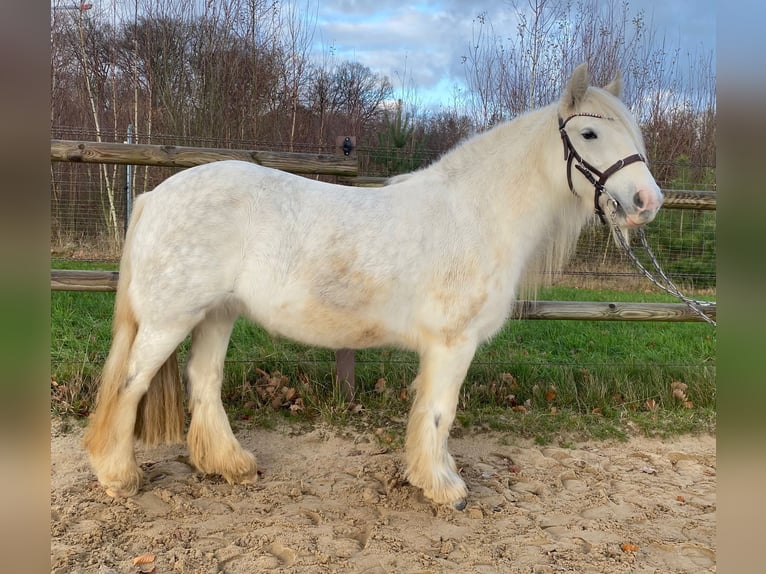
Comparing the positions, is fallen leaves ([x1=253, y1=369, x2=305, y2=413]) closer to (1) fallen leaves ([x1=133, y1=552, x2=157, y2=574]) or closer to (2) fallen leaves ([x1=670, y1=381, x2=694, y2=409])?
(1) fallen leaves ([x1=133, y1=552, x2=157, y2=574])

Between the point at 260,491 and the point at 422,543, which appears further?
→ the point at 260,491

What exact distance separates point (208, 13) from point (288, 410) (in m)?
8.42

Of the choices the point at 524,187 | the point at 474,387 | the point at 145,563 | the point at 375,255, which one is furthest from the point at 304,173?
the point at 145,563

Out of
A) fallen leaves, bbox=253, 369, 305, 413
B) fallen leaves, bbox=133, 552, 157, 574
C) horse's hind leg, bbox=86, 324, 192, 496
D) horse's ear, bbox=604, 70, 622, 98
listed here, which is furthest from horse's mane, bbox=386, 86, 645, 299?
fallen leaves, bbox=133, 552, 157, 574

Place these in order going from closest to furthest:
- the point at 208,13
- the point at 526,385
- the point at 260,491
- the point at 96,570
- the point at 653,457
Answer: the point at 96,570
the point at 260,491
the point at 653,457
the point at 526,385
the point at 208,13

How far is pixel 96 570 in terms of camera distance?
2203mm

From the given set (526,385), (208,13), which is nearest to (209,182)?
(526,385)

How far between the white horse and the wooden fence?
99 centimetres

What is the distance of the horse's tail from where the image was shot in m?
2.76

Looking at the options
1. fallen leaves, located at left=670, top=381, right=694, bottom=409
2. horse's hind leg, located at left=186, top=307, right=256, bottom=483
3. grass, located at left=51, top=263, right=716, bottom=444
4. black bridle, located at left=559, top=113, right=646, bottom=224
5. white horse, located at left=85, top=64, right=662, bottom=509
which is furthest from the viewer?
fallen leaves, located at left=670, top=381, right=694, bottom=409

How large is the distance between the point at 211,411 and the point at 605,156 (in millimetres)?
2600

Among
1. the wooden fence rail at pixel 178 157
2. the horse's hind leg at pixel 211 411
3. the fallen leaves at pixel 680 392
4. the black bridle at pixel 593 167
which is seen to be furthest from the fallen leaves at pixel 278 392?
the fallen leaves at pixel 680 392

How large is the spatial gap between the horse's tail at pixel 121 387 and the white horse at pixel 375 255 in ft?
0.03
